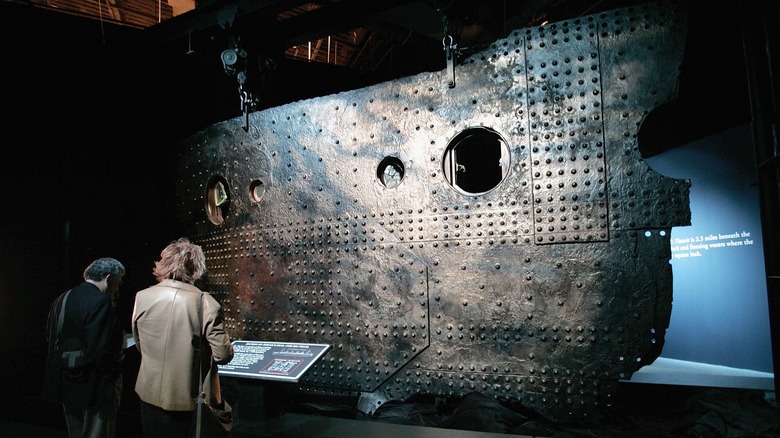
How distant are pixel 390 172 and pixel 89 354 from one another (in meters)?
2.86

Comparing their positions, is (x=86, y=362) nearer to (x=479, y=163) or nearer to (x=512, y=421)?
(x=512, y=421)

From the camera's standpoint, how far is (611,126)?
362 cm

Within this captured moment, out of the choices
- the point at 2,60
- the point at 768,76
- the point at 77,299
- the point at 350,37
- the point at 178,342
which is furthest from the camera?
the point at 350,37

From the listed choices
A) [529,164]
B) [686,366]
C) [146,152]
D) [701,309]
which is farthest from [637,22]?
[146,152]

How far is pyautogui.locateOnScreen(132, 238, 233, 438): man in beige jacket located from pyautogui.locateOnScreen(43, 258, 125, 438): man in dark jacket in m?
0.91

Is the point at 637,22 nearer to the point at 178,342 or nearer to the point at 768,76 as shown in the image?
the point at 768,76

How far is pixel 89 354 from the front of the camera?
3146 millimetres

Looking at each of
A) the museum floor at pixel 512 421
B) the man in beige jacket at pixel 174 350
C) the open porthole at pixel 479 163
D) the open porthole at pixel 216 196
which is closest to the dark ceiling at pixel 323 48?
the open porthole at pixel 216 196

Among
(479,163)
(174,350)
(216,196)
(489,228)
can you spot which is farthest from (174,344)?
(479,163)

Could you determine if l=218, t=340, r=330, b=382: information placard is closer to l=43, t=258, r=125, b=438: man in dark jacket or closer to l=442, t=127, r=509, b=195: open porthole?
l=43, t=258, r=125, b=438: man in dark jacket

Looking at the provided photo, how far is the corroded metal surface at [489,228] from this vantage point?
350 cm

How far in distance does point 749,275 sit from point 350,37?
7.27 m

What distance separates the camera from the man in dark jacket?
3.14 m

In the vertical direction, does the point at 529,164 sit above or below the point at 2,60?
below
